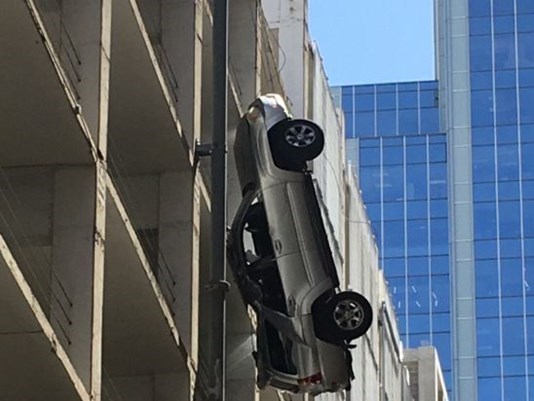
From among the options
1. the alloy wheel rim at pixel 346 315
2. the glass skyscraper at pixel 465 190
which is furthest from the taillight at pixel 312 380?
the glass skyscraper at pixel 465 190

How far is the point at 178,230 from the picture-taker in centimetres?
2523

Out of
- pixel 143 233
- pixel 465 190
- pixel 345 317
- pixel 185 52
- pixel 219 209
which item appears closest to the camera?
pixel 219 209

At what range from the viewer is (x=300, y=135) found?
82.0 ft

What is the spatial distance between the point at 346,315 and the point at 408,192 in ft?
427

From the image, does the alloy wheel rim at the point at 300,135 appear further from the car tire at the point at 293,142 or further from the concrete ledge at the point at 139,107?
A: the concrete ledge at the point at 139,107

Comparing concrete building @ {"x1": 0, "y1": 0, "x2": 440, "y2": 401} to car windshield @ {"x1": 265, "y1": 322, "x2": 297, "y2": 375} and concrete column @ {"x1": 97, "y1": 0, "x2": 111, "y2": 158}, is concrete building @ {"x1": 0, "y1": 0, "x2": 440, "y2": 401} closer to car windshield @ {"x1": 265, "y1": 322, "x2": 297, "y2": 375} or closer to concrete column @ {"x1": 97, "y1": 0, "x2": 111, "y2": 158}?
concrete column @ {"x1": 97, "y1": 0, "x2": 111, "y2": 158}

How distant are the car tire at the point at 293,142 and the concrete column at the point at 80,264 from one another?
4520mm

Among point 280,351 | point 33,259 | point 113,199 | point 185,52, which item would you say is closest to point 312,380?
point 280,351

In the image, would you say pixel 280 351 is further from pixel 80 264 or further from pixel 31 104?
pixel 31 104

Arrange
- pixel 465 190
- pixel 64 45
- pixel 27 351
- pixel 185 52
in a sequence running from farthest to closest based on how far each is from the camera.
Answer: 1. pixel 465 190
2. pixel 185 52
3. pixel 64 45
4. pixel 27 351

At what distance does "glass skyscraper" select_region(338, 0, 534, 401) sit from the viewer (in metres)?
145

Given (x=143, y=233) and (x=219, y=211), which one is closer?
(x=219, y=211)

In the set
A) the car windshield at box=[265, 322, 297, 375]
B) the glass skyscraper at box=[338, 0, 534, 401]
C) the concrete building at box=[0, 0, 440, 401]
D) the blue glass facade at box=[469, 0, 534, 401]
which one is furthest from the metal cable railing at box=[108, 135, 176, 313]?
the blue glass facade at box=[469, 0, 534, 401]

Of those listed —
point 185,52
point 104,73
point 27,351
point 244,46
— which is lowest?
point 27,351
